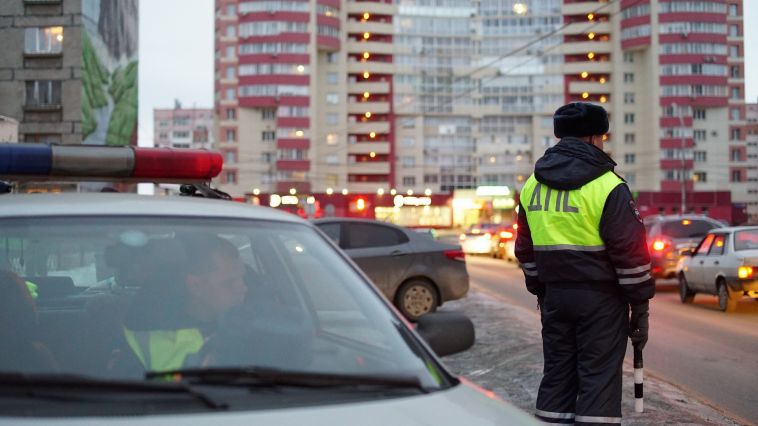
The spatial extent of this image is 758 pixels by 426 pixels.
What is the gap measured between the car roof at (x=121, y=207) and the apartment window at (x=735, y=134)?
10446 centimetres

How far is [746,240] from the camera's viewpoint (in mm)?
15281

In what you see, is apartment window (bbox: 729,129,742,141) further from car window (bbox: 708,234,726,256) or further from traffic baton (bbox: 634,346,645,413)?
traffic baton (bbox: 634,346,645,413)

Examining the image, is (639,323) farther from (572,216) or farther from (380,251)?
(380,251)

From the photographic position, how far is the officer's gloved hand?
14.2ft

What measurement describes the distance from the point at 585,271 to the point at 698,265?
1304cm

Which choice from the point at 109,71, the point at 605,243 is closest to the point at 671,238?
the point at 605,243

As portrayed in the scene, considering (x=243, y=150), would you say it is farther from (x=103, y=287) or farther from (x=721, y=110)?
(x=103, y=287)

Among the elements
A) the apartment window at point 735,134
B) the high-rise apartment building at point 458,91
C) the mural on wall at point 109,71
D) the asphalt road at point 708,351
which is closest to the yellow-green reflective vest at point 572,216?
the asphalt road at point 708,351

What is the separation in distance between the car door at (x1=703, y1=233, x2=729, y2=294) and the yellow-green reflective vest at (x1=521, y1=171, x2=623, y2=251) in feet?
39.0

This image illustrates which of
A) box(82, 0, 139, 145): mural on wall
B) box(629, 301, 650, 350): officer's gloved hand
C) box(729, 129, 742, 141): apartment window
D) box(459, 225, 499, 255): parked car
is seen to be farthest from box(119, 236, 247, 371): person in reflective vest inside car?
box(729, 129, 742, 141): apartment window

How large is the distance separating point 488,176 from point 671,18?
26.9m

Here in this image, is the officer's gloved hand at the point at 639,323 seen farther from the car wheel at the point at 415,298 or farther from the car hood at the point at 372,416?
the car wheel at the point at 415,298

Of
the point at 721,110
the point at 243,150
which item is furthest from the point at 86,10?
the point at 721,110

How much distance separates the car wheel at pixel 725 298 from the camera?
1513 cm
